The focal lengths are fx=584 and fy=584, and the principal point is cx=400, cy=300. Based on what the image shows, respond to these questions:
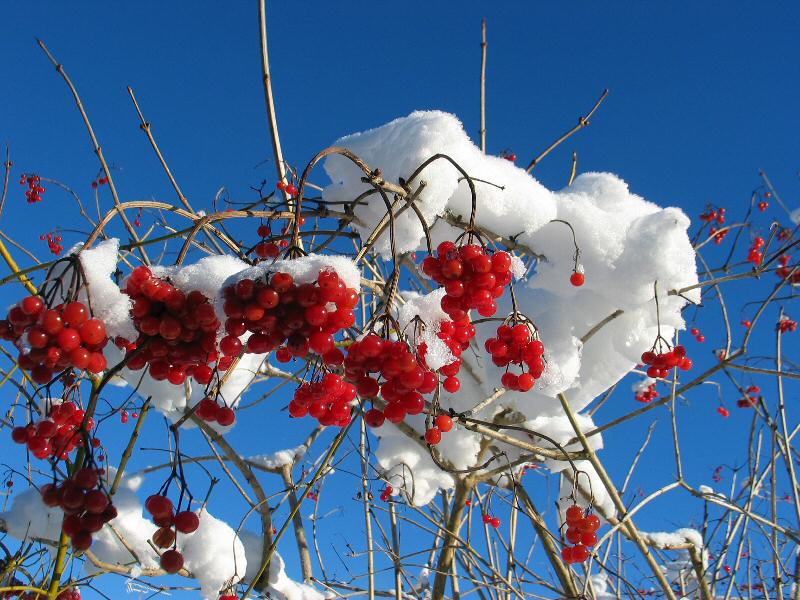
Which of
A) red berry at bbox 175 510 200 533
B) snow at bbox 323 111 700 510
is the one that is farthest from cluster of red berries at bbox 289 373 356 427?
snow at bbox 323 111 700 510

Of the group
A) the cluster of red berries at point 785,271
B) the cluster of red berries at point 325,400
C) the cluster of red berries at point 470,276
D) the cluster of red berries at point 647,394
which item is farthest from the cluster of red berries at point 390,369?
the cluster of red berries at point 647,394

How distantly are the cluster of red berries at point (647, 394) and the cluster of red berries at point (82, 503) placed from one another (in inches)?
132

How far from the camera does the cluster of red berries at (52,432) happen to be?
4.25 ft

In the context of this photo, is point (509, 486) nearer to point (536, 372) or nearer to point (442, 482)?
point (442, 482)

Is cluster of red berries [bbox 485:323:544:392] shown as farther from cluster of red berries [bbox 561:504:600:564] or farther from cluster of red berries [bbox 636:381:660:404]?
cluster of red berries [bbox 636:381:660:404]

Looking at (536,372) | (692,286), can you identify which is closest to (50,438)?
(536,372)

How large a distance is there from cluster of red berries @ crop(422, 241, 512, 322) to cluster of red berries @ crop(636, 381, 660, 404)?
9.17 feet

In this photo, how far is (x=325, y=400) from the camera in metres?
1.15

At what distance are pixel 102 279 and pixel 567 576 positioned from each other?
80.9 inches

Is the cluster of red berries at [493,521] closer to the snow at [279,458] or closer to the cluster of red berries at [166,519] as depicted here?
the snow at [279,458]

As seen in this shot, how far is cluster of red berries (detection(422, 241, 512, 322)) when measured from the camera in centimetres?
A: 120

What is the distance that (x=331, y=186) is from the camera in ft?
5.92

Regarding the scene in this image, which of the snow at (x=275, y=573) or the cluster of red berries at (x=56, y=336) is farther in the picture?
the snow at (x=275, y=573)

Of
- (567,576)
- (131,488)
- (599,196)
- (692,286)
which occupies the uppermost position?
(599,196)
